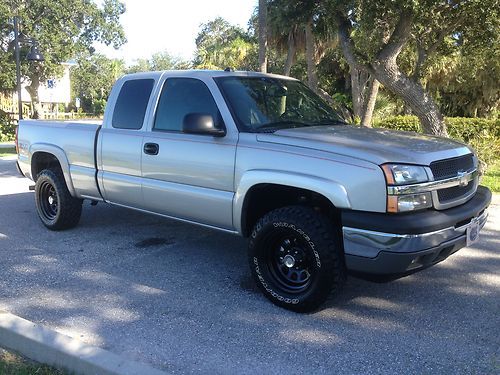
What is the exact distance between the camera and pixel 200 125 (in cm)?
435

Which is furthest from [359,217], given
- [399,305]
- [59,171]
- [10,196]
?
[10,196]

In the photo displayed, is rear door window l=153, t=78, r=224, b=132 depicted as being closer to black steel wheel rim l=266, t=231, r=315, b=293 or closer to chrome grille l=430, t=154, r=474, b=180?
black steel wheel rim l=266, t=231, r=315, b=293

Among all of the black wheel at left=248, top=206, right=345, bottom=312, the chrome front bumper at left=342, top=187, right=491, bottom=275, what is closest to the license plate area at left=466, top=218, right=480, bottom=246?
the chrome front bumper at left=342, top=187, right=491, bottom=275

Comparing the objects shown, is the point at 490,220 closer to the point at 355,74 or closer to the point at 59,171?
the point at 59,171

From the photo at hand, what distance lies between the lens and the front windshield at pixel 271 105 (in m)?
4.59

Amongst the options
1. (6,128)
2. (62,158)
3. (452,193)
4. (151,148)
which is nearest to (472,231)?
(452,193)

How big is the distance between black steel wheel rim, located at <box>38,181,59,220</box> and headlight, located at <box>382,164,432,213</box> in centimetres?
456

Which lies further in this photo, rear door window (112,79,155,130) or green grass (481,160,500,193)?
green grass (481,160,500,193)

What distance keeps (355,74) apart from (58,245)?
14.6 meters

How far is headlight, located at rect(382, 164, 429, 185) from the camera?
11.7ft

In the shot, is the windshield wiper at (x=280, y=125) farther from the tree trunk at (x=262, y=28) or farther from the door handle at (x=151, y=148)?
the tree trunk at (x=262, y=28)

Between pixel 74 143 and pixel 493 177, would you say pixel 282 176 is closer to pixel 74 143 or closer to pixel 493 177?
pixel 74 143

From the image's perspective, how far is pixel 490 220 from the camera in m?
7.14

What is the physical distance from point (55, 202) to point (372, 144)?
4.35m
